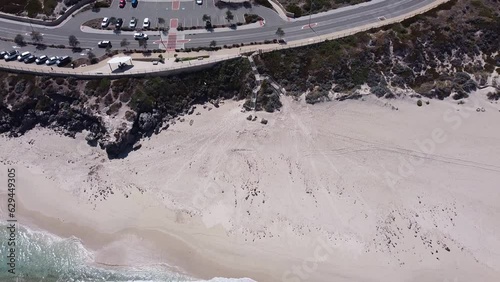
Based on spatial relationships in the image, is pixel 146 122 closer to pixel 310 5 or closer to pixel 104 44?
pixel 104 44

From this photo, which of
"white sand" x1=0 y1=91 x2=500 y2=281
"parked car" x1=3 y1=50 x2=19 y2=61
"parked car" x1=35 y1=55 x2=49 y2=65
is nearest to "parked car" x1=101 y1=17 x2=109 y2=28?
"parked car" x1=35 y1=55 x2=49 y2=65

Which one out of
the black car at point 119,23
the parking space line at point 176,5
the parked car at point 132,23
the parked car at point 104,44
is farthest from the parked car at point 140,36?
the parking space line at point 176,5

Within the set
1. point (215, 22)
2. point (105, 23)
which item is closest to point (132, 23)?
point (105, 23)

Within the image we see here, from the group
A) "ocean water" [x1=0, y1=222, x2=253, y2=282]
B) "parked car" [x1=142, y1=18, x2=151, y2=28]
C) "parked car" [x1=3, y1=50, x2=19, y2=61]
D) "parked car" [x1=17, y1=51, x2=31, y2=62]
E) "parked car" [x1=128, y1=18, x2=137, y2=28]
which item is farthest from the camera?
"parked car" [x1=128, y1=18, x2=137, y2=28]

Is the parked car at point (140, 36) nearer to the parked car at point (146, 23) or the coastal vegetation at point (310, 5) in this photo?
the parked car at point (146, 23)

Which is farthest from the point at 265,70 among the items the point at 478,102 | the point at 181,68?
the point at 478,102

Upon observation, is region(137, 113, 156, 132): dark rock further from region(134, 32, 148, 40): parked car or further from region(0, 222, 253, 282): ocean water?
region(0, 222, 253, 282): ocean water
